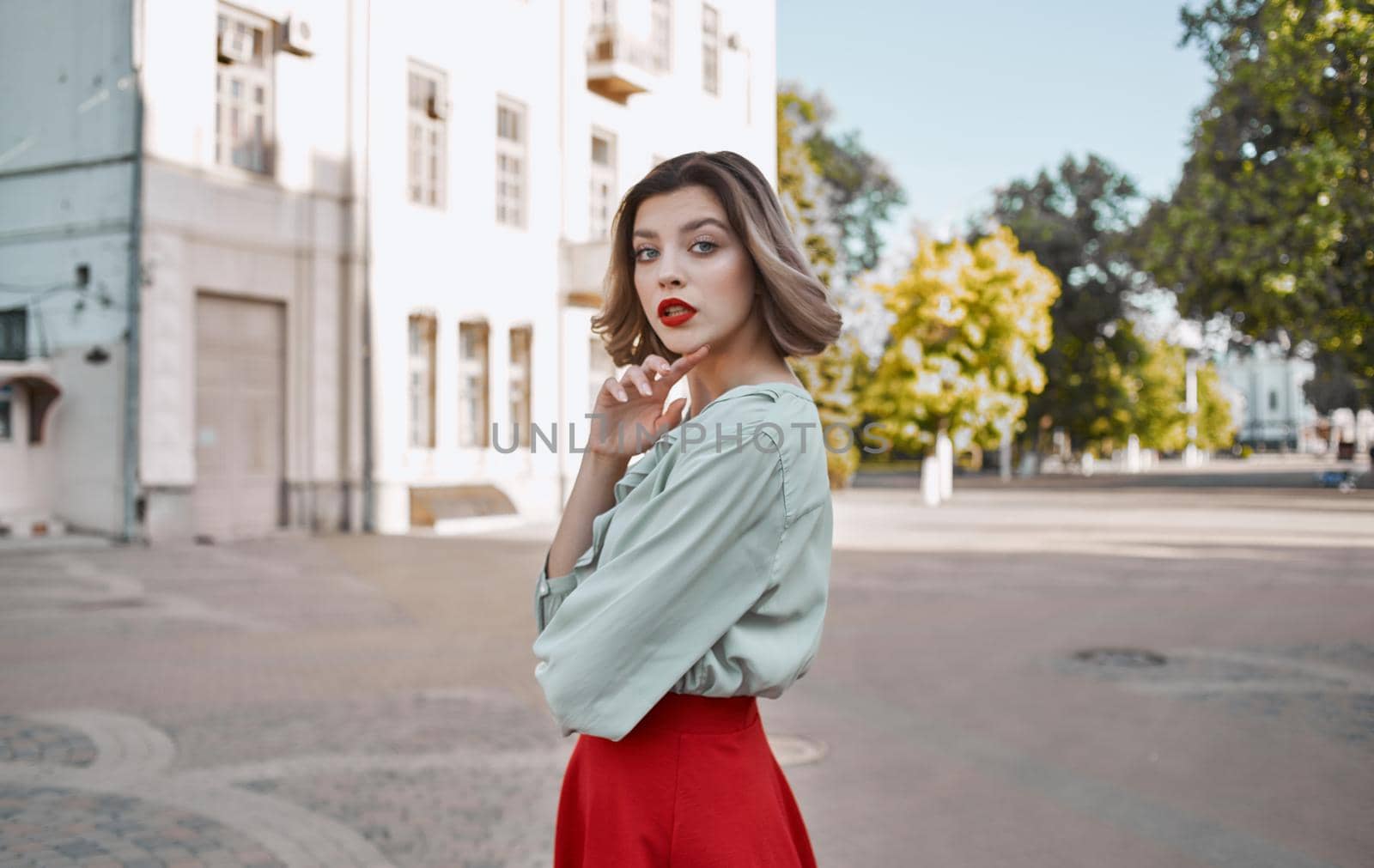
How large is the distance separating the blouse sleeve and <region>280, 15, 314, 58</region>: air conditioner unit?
13.6 meters

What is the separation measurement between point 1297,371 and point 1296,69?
10488cm

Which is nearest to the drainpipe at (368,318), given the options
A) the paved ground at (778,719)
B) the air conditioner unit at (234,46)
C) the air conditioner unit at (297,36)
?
the air conditioner unit at (297,36)

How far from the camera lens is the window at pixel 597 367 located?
Result: 1.56 meters

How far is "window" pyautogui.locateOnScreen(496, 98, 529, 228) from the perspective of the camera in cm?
1085

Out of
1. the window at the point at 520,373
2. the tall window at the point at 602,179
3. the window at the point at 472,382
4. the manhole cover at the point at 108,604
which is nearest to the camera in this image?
the tall window at the point at 602,179

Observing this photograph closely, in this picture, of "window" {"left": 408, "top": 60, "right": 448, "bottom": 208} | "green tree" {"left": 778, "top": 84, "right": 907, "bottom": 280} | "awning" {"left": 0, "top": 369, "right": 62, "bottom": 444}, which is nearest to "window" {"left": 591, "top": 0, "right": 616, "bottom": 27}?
"window" {"left": 408, "top": 60, "right": 448, "bottom": 208}

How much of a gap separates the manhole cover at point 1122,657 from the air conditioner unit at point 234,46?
1123 centimetres

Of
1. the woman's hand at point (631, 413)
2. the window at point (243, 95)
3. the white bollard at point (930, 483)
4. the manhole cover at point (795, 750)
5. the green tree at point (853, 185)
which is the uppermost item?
the green tree at point (853, 185)

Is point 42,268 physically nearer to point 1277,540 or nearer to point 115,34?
point 115,34

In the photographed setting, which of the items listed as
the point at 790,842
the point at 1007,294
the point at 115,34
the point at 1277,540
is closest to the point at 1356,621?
the point at 1277,540

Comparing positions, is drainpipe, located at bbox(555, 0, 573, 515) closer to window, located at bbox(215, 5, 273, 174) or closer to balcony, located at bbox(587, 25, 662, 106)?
balcony, located at bbox(587, 25, 662, 106)

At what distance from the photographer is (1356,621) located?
9.01 m

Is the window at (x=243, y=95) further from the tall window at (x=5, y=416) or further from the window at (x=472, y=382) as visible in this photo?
the window at (x=472, y=382)

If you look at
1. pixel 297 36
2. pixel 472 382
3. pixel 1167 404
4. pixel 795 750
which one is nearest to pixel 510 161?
pixel 472 382
